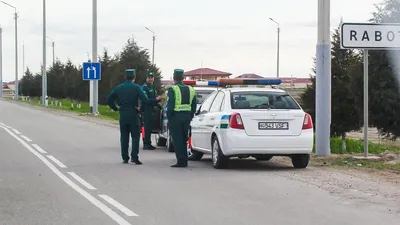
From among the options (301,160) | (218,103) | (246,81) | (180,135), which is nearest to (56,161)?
(180,135)

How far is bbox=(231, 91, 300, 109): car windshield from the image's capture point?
13484 mm

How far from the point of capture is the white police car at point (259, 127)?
42.8ft

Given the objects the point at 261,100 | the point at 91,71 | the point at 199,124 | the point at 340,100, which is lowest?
the point at 199,124

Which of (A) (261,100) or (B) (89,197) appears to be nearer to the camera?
(B) (89,197)

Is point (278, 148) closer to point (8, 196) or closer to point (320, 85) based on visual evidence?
point (320, 85)

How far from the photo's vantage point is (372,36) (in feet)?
48.2

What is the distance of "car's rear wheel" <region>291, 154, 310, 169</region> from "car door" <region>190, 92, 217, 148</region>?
180cm

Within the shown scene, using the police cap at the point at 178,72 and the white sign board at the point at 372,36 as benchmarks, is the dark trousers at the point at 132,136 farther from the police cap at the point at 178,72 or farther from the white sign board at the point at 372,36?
the white sign board at the point at 372,36

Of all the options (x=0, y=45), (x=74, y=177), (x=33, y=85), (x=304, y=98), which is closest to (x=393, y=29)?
(x=74, y=177)

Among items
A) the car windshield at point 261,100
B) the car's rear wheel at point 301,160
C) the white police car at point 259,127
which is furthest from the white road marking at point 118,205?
the car's rear wheel at point 301,160

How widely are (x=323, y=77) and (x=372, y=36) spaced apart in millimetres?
1463

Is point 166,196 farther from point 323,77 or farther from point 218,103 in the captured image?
point 323,77

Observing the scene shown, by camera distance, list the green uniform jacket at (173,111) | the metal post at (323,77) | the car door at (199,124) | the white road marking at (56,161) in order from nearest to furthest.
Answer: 1. the green uniform jacket at (173,111)
2. the white road marking at (56,161)
3. the car door at (199,124)
4. the metal post at (323,77)

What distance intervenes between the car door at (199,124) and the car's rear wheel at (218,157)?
0.82 meters
